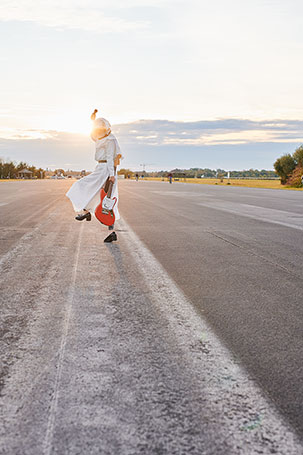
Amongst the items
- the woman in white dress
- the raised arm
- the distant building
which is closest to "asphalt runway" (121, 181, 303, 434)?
the woman in white dress

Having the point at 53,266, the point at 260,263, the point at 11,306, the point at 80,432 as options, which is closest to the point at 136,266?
the point at 53,266

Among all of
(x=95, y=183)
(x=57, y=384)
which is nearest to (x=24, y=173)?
(x=95, y=183)

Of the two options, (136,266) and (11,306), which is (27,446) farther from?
(136,266)

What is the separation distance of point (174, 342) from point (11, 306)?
5.54ft

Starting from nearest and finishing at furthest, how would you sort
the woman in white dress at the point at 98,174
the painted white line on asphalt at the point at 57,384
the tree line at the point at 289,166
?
the painted white line on asphalt at the point at 57,384, the woman in white dress at the point at 98,174, the tree line at the point at 289,166

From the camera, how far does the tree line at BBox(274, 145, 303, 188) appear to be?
4994 cm

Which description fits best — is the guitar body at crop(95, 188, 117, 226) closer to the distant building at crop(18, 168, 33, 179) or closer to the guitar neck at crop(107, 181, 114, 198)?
the guitar neck at crop(107, 181, 114, 198)

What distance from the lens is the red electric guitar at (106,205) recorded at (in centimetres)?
804

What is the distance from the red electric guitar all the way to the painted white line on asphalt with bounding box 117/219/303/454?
373cm

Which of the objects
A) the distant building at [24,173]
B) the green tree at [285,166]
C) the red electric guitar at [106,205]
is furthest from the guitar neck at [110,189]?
the distant building at [24,173]

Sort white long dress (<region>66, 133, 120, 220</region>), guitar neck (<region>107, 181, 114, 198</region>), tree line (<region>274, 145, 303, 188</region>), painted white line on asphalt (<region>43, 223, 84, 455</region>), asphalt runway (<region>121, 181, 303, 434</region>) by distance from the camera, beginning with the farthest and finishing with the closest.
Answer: tree line (<region>274, 145, 303, 188</region>) → guitar neck (<region>107, 181, 114, 198</region>) → white long dress (<region>66, 133, 120, 220</region>) → asphalt runway (<region>121, 181, 303, 434</region>) → painted white line on asphalt (<region>43, 223, 84, 455</region>)

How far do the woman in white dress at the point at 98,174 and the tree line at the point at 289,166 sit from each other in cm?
4346

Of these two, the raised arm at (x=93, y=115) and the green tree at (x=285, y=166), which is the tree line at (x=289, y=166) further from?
the raised arm at (x=93, y=115)

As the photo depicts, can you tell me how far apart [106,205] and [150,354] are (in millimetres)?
5184
